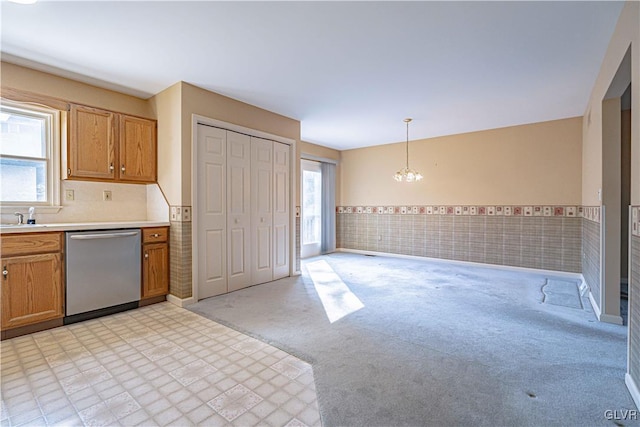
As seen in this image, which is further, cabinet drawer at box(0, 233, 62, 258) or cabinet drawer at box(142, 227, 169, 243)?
cabinet drawer at box(142, 227, 169, 243)

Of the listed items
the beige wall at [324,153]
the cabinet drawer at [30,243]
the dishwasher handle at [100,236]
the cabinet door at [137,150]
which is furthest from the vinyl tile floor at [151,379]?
the beige wall at [324,153]

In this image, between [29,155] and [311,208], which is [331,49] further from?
[311,208]

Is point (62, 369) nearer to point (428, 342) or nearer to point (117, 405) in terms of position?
point (117, 405)

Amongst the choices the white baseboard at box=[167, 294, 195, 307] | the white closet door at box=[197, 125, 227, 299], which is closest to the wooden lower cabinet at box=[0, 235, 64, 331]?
the white baseboard at box=[167, 294, 195, 307]

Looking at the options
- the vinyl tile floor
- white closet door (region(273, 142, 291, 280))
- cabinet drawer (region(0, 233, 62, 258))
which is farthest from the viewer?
white closet door (region(273, 142, 291, 280))

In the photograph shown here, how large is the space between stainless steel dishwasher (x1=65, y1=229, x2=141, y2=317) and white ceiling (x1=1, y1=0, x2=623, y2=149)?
1677mm

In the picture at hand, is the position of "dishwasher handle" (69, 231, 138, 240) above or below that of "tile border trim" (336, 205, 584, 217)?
below

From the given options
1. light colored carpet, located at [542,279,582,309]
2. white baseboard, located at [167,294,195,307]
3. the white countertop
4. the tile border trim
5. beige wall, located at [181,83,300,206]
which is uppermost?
beige wall, located at [181,83,300,206]

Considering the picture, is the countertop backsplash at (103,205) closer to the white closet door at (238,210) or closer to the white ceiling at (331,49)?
the white closet door at (238,210)

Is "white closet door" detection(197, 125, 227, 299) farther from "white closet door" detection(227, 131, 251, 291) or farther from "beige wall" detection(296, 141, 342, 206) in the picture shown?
"beige wall" detection(296, 141, 342, 206)

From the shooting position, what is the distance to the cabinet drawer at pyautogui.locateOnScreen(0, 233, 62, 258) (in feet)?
8.13

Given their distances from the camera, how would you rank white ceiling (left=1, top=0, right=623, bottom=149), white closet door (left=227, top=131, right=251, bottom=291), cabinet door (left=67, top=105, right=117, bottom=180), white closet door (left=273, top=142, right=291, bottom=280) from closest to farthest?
white ceiling (left=1, top=0, right=623, bottom=149) → cabinet door (left=67, top=105, right=117, bottom=180) → white closet door (left=227, top=131, right=251, bottom=291) → white closet door (left=273, top=142, right=291, bottom=280)

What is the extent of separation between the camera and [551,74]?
3.19 meters

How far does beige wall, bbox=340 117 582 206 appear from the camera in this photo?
4.78 meters
